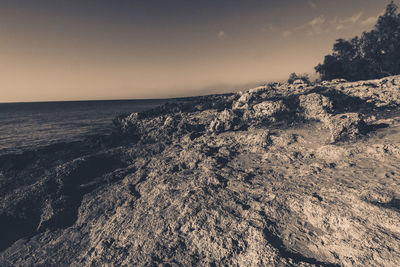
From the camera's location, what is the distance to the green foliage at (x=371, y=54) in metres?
31.9

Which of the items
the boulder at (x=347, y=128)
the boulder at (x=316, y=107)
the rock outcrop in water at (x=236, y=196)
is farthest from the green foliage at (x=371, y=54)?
the boulder at (x=347, y=128)

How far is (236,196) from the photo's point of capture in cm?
624

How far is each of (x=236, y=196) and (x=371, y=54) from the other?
4765 cm

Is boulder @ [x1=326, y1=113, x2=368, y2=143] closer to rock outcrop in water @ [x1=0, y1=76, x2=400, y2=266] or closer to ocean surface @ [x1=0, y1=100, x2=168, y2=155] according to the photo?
rock outcrop in water @ [x1=0, y1=76, x2=400, y2=266]

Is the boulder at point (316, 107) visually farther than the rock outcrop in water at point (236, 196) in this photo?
Yes

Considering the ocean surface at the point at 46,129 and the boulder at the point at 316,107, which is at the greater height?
the boulder at the point at 316,107

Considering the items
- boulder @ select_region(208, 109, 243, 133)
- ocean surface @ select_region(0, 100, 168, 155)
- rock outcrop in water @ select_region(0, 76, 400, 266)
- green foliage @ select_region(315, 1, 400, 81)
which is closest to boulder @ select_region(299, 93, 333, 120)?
rock outcrop in water @ select_region(0, 76, 400, 266)

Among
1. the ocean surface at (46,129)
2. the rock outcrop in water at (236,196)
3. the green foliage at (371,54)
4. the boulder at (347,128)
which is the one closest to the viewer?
the rock outcrop in water at (236,196)

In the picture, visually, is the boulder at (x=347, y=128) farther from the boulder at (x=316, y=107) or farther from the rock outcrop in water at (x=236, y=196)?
the boulder at (x=316, y=107)

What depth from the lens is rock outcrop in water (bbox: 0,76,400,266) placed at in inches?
174

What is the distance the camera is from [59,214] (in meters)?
7.35

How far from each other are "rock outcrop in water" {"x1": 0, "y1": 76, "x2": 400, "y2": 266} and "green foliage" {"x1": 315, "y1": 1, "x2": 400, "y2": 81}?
1146 inches

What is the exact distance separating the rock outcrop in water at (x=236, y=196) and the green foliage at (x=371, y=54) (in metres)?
29.1

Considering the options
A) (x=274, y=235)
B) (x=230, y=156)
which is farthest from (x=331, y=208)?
(x=230, y=156)
